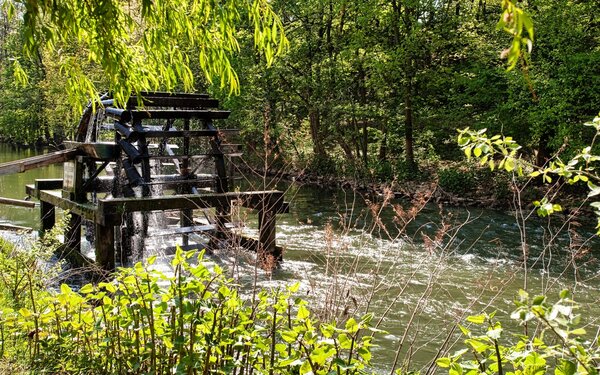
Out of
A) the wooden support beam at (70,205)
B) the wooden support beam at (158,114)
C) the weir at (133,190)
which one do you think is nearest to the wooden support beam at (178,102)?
the weir at (133,190)

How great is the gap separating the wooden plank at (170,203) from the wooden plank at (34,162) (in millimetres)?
1514

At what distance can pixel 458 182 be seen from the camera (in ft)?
56.1

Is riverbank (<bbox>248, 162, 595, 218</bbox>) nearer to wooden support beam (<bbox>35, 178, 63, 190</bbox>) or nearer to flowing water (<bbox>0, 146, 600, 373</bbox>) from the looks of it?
flowing water (<bbox>0, 146, 600, 373</bbox>)

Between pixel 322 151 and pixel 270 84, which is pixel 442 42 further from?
pixel 270 84

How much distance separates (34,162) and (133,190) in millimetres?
1822

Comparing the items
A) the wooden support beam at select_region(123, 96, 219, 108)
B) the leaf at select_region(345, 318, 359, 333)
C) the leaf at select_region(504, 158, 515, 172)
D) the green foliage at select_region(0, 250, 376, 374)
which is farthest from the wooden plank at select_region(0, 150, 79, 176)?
the leaf at select_region(504, 158, 515, 172)

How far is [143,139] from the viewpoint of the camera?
1075cm

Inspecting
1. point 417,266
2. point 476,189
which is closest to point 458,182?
point 476,189

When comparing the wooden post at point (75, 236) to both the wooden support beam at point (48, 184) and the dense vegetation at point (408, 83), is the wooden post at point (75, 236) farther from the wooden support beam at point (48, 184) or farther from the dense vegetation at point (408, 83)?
the dense vegetation at point (408, 83)

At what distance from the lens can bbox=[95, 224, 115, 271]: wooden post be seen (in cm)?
805

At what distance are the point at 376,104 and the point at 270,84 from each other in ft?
16.7

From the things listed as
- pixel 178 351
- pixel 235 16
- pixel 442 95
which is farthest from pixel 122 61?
pixel 442 95

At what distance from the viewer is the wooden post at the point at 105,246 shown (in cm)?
805

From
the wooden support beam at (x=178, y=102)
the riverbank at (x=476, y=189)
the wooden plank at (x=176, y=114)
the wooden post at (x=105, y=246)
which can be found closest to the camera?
the wooden post at (x=105, y=246)
